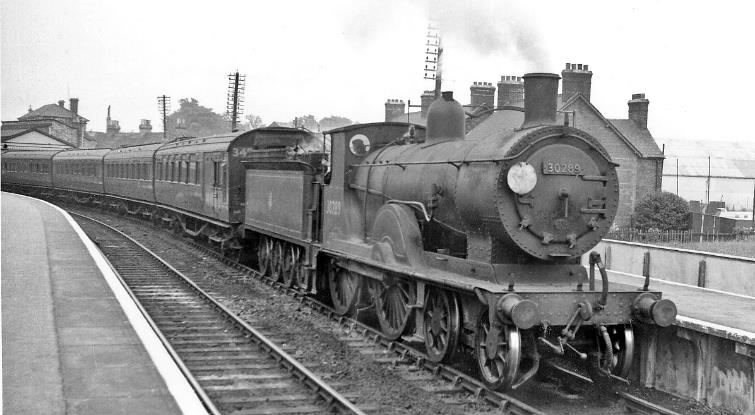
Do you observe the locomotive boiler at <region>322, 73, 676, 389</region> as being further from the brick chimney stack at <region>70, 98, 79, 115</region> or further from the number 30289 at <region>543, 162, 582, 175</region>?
the brick chimney stack at <region>70, 98, 79, 115</region>

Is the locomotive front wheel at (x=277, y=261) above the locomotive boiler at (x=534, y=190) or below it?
below

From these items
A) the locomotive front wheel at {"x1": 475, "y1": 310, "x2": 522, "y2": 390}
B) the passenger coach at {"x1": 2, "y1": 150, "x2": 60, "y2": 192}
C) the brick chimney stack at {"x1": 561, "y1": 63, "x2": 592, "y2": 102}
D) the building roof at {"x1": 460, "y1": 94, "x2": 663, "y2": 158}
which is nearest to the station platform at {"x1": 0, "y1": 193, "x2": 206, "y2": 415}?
the locomotive front wheel at {"x1": 475, "y1": 310, "x2": 522, "y2": 390}

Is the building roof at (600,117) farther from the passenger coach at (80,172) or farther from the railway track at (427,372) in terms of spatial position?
the passenger coach at (80,172)

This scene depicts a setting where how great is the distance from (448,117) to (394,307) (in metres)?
2.50

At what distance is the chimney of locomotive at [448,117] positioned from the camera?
9242 mm

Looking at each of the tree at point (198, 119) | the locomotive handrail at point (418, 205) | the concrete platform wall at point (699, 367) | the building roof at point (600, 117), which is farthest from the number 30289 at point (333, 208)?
the tree at point (198, 119)

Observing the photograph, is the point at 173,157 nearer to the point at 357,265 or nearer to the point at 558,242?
the point at 357,265

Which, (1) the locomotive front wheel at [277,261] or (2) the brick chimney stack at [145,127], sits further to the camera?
(2) the brick chimney stack at [145,127]

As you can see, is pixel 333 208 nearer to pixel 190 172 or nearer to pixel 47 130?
pixel 190 172

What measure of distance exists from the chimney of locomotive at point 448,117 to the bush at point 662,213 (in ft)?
58.2

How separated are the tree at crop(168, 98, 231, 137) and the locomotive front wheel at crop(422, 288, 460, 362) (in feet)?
247

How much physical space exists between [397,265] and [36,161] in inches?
1486

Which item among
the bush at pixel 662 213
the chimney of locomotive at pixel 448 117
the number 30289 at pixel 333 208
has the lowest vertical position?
the bush at pixel 662 213

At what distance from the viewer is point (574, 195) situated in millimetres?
7656
